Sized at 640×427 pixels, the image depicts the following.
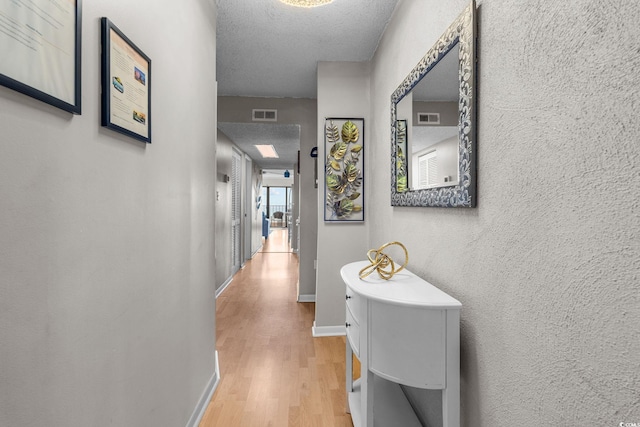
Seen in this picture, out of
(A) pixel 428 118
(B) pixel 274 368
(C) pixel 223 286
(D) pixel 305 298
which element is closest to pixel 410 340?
(A) pixel 428 118

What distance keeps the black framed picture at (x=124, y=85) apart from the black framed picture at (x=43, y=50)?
0.37 feet

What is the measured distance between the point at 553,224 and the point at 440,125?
0.77 meters

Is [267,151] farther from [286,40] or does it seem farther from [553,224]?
[553,224]

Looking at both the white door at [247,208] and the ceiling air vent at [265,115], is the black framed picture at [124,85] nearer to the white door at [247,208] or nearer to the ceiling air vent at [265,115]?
the ceiling air vent at [265,115]

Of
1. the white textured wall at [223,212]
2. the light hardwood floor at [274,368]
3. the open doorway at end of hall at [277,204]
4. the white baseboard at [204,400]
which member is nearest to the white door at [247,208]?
the white textured wall at [223,212]

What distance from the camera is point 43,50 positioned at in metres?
0.68

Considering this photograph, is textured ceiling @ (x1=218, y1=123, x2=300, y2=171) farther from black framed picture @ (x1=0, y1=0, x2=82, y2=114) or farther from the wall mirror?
black framed picture @ (x1=0, y1=0, x2=82, y2=114)

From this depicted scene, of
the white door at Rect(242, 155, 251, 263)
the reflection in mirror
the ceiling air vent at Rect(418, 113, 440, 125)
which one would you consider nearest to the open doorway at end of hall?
the white door at Rect(242, 155, 251, 263)

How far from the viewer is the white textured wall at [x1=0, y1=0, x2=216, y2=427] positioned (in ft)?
2.13

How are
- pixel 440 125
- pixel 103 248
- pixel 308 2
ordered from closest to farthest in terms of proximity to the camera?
1. pixel 103 248
2. pixel 440 125
3. pixel 308 2

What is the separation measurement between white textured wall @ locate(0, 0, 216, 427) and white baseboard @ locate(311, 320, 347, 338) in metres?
1.41

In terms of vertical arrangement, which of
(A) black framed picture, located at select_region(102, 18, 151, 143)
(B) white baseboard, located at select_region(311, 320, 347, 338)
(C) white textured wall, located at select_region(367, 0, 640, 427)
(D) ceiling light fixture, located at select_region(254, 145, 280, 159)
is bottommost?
(B) white baseboard, located at select_region(311, 320, 347, 338)

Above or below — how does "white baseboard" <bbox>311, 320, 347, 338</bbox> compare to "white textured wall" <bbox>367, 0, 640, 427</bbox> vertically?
below

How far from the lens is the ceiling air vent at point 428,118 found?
1457 mm
